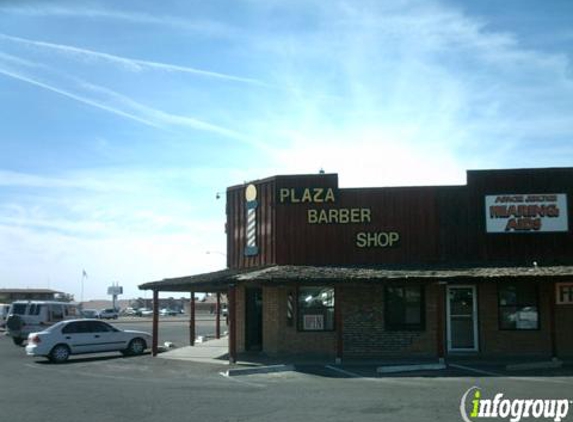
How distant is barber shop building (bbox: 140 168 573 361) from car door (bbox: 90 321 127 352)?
165 inches

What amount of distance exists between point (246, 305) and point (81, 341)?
19.6 ft

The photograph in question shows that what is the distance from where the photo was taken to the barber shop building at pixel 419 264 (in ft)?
77.3

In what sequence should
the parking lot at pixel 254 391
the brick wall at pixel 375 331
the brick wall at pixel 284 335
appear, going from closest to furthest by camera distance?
the parking lot at pixel 254 391, the brick wall at pixel 375 331, the brick wall at pixel 284 335

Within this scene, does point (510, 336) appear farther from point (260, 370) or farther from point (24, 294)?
point (24, 294)

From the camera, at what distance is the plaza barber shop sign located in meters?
24.5

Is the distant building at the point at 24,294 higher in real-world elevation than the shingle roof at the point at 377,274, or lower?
lower

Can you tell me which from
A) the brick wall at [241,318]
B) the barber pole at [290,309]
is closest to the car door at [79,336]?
the brick wall at [241,318]

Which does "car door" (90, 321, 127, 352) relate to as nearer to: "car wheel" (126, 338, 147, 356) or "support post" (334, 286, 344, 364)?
"car wheel" (126, 338, 147, 356)

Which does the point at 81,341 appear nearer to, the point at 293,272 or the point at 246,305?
the point at 246,305

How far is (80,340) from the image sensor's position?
1021 inches

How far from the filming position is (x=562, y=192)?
2402 centimetres

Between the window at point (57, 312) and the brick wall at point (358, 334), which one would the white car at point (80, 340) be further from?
the window at point (57, 312)

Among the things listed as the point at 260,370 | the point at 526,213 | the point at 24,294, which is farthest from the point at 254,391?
the point at 24,294

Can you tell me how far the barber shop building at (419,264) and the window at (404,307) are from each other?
33mm
